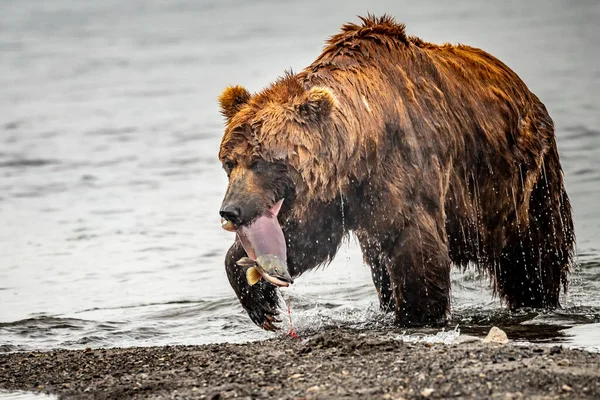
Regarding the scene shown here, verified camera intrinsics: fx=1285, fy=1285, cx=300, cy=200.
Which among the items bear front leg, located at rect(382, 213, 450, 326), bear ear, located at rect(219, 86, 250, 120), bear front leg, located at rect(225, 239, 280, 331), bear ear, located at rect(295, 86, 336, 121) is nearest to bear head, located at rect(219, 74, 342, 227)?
bear ear, located at rect(295, 86, 336, 121)

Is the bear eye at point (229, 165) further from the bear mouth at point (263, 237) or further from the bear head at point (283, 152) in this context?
the bear mouth at point (263, 237)

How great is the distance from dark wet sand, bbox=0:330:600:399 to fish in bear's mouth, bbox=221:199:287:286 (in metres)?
0.52

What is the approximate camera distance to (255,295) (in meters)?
7.86

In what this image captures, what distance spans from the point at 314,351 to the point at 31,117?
1480cm

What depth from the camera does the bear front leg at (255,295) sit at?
7750 mm

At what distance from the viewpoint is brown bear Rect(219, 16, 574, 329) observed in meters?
7.23

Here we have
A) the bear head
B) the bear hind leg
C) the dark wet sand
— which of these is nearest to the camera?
the dark wet sand

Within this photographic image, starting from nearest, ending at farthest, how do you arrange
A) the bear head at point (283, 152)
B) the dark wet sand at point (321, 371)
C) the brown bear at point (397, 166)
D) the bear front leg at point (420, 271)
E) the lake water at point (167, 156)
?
the dark wet sand at point (321, 371)
the bear head at point (283, 152)
the brown bear at point (397, 166)
the bear front leg at point (420, 271)
the lake water at point (167, 156)

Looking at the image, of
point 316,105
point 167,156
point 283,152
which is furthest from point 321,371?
point 167,156

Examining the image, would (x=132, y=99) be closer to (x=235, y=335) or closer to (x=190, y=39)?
(x=190, y=39)

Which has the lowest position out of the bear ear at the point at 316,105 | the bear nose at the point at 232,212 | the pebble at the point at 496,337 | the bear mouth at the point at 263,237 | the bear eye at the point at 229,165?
the pebble at the point at 496,337

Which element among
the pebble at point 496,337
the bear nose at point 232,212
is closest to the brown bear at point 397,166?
the bear nose at point 232,212

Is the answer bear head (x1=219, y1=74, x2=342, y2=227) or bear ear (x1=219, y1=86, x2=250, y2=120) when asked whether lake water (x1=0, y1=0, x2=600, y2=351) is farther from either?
bear ear (x1=219, y1=86, x2=250, y2=120)

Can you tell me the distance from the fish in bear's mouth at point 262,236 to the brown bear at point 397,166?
0.02 m
